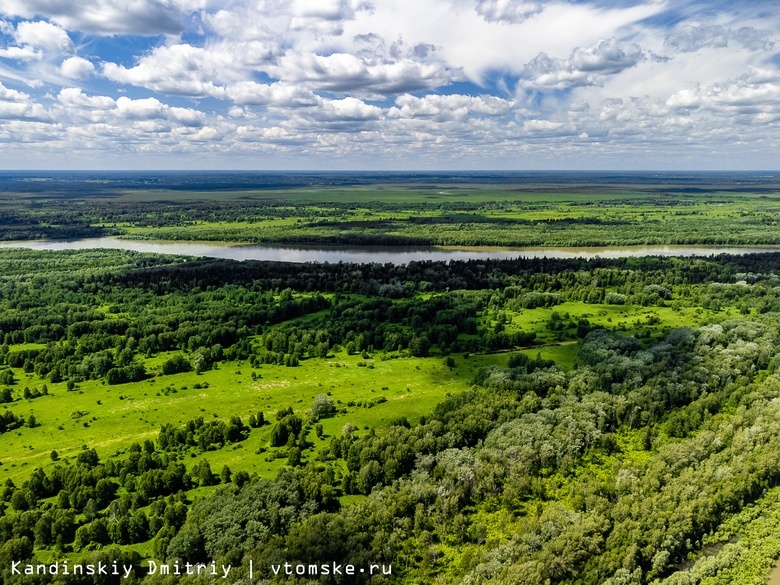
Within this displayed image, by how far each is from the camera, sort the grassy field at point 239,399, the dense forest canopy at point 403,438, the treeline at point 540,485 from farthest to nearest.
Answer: the grassy field at point 239,399, the dense forest canopy at point 403,438, the treeline at point 540,485

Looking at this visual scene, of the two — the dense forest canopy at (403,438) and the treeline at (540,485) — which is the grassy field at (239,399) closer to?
the dense forest canopy at (403,438)

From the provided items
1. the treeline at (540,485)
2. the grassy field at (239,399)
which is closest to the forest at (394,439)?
the treeline at (540,485)

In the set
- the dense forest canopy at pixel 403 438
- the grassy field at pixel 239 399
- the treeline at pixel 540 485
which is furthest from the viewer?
the grassy field at pixel 239 399

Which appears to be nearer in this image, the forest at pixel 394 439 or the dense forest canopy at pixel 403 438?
the forest at pixel 394 439

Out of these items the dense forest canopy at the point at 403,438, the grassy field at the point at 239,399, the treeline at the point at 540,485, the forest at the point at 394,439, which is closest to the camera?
the treeline at the point at 540,485

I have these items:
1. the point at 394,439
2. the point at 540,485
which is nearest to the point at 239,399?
the point at 394,439

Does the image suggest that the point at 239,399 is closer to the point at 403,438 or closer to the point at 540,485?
the point at 403,438

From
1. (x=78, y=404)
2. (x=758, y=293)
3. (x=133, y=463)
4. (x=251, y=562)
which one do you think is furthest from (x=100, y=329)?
(x=758, y=293)

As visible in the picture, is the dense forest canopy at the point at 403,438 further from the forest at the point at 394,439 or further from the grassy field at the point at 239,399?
the grassy field at the point at 239,399

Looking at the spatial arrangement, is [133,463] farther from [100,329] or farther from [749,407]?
[749,407]

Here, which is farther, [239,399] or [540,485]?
[239,399]
